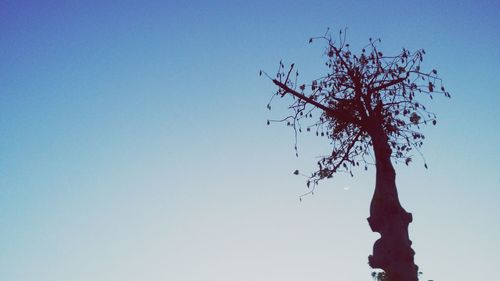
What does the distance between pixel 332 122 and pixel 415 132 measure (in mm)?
2286

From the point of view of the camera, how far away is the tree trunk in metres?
5.93

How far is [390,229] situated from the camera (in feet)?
20.8

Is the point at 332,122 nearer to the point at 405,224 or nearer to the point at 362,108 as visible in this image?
the point at 362,108

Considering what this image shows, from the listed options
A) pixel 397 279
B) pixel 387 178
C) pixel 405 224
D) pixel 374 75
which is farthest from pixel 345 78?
pixel 397 279

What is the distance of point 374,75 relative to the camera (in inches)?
356

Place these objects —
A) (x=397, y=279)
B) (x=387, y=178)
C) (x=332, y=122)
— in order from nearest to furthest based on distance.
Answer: (x=397, y=279) → (x=387, y=178) → (x=332, y=122)

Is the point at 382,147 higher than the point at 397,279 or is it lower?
higher

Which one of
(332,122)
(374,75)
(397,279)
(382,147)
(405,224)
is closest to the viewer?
(397,279)

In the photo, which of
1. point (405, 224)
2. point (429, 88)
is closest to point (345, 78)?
point (429, 88)

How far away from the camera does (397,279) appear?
5.85 metres

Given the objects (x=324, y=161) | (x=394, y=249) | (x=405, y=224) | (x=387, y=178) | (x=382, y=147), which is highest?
(x=324, y=161)

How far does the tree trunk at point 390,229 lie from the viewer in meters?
5.93

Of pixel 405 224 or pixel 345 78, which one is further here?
pixel 345 78

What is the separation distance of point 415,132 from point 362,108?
6.66ft
